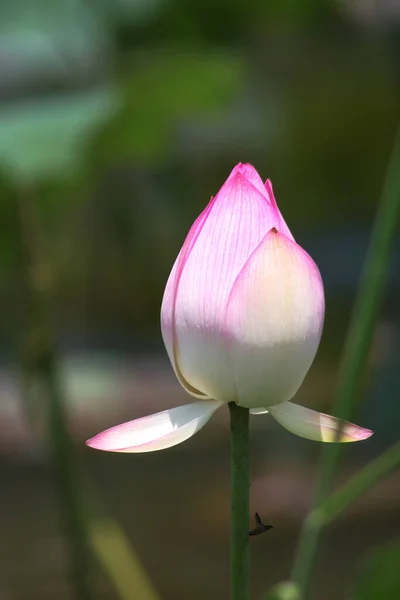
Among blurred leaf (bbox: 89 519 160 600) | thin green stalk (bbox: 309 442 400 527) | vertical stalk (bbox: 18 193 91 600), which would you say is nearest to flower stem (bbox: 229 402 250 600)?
thin green stalk (bbox: 309 442 400 527)

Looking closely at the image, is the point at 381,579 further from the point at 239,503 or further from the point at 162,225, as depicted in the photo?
the point at 162,225

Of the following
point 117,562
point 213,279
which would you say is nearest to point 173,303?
point 213,279

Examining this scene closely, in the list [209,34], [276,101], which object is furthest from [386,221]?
[276,101]

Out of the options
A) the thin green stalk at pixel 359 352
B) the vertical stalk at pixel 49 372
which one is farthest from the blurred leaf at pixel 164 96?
the thin green stalk at pixel 359 352

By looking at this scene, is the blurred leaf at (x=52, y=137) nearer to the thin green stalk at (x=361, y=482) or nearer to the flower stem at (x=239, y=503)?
the thin green stalk at (x=361, y=482)

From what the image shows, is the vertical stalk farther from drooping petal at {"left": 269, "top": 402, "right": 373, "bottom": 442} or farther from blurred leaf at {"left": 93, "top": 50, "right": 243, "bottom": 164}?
drooping petal at {"left": 269, "top": 402, "right": 373, "bottom": 442}
